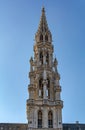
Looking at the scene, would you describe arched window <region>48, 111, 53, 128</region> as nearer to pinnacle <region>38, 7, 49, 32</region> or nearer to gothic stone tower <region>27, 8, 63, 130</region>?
gothic stone tower <region>27, 8, 63, 130</region>

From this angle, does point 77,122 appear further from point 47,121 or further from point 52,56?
point 52,56

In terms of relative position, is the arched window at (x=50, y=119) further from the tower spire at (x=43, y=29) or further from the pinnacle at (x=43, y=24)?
the pinnacle at (x=43, y=24)

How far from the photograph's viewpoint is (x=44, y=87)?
87.3 meters

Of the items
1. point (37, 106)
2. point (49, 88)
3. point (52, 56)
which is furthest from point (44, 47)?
point (37, 106)

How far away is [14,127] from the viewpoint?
284 ft

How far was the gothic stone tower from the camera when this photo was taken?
271 ft

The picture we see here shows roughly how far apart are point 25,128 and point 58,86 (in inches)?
480

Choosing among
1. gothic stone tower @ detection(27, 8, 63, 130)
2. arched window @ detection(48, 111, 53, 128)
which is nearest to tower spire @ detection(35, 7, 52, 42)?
gothic stone tower @ detection(27, 8, 63, 130)

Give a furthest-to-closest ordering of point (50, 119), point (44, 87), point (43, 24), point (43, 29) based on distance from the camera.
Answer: point (43, 24)
point (43, 29)
point (44, 87)
point (50, 119)

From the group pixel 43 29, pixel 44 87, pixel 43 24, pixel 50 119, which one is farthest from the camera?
pixel 43 24

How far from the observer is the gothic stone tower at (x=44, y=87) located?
3250 inches

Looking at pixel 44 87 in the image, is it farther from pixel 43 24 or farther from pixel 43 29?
pixel 43 24

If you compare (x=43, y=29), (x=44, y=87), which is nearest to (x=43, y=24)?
(x=43, y=29)

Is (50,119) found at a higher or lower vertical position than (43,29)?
lower
